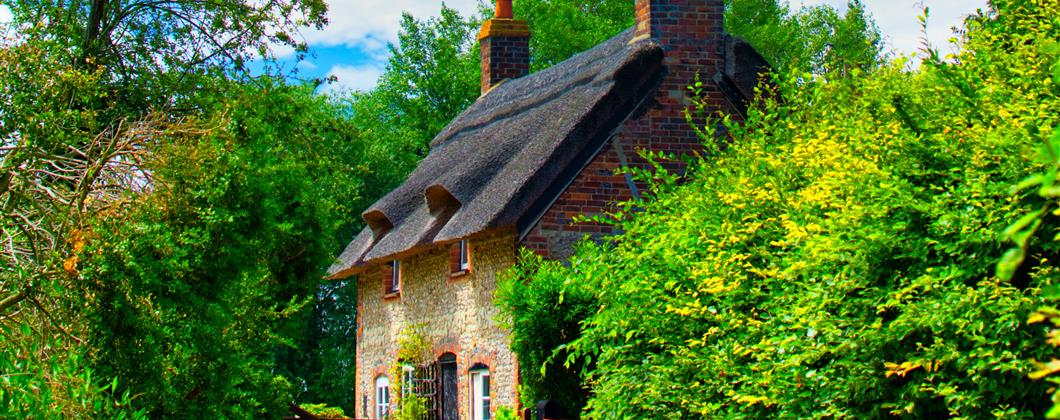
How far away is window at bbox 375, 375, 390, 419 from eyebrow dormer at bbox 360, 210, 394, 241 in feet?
9.11

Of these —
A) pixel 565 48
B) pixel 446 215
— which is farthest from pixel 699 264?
pixel 565 48

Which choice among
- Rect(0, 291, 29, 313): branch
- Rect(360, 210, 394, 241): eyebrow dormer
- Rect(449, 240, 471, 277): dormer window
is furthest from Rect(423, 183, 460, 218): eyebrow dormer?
Rect(0, 291, 29, 313): branch

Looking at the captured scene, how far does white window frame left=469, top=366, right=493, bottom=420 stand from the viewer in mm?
18094

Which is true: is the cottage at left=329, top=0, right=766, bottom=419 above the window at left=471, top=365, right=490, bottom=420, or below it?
above

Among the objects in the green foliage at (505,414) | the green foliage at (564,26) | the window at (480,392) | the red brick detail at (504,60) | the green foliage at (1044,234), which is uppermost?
the green foliage at (564,26)

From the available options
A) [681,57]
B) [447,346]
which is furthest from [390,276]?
[681,57]

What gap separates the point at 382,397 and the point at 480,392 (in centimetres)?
553

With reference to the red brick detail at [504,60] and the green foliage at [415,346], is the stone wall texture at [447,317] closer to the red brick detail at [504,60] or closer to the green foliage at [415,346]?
the green foliage at [415,346]

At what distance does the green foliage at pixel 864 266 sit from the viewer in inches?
234

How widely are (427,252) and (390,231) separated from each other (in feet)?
4.52

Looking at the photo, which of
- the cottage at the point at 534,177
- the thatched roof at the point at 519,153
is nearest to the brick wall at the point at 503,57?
the thatched roof at the point at 519,153

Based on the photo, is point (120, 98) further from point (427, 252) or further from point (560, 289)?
point (560, 289)

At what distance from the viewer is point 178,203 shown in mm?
9734

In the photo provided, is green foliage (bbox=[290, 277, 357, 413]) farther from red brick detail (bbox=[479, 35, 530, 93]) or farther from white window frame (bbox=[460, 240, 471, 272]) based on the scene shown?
white window frame (bbox=[460, 240, 471, 272])
